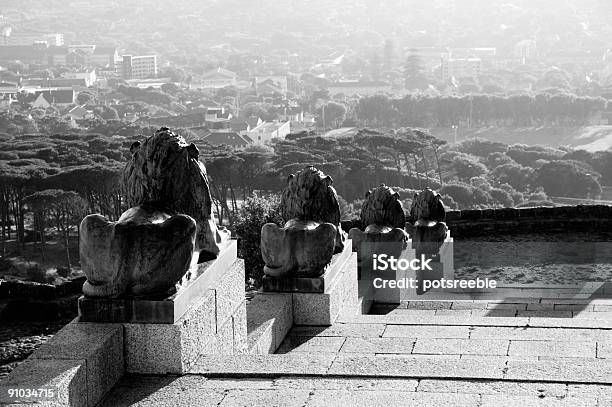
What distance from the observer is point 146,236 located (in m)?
4.90

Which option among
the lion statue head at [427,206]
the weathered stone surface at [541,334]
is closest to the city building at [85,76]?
the lion statue head at [427,206]

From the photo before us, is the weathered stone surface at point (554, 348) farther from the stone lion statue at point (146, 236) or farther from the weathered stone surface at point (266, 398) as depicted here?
the stone lion statue at point (146, 236)

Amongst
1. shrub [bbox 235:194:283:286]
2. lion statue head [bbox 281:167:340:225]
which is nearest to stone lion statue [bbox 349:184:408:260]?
lion statue head [bbox 281:167:340:225]

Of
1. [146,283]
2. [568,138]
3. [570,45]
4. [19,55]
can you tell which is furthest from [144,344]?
[570,45]

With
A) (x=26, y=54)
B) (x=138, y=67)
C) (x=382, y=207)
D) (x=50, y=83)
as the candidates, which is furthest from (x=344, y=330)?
(x=26, y=54)

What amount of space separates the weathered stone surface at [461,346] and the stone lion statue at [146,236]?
5.18ft

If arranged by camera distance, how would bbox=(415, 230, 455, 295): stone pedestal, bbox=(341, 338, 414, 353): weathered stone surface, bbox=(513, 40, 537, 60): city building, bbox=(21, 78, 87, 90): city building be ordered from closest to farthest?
bbox=(341, 338, 414, 353): weathered stone surface, bbox=(415, 230, 455, 295): stone pedestal, bbox=(21, 78, 87, 90): city building, bbox=(513, 40, 537, 60): city building

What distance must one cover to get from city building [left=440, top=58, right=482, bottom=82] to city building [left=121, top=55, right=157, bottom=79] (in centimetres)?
4893

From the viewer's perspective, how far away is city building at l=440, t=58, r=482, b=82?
17400cm

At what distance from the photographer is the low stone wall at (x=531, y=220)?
14.7 meters

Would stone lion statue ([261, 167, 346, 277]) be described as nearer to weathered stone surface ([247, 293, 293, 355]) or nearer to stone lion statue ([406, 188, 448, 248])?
weathered stone surface ([247, 293, 293, 355])

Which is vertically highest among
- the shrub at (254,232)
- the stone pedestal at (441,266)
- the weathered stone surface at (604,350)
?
the weathered stone surface at (604,350)

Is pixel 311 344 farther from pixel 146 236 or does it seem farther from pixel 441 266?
pixel 441 266

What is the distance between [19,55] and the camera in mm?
180875
